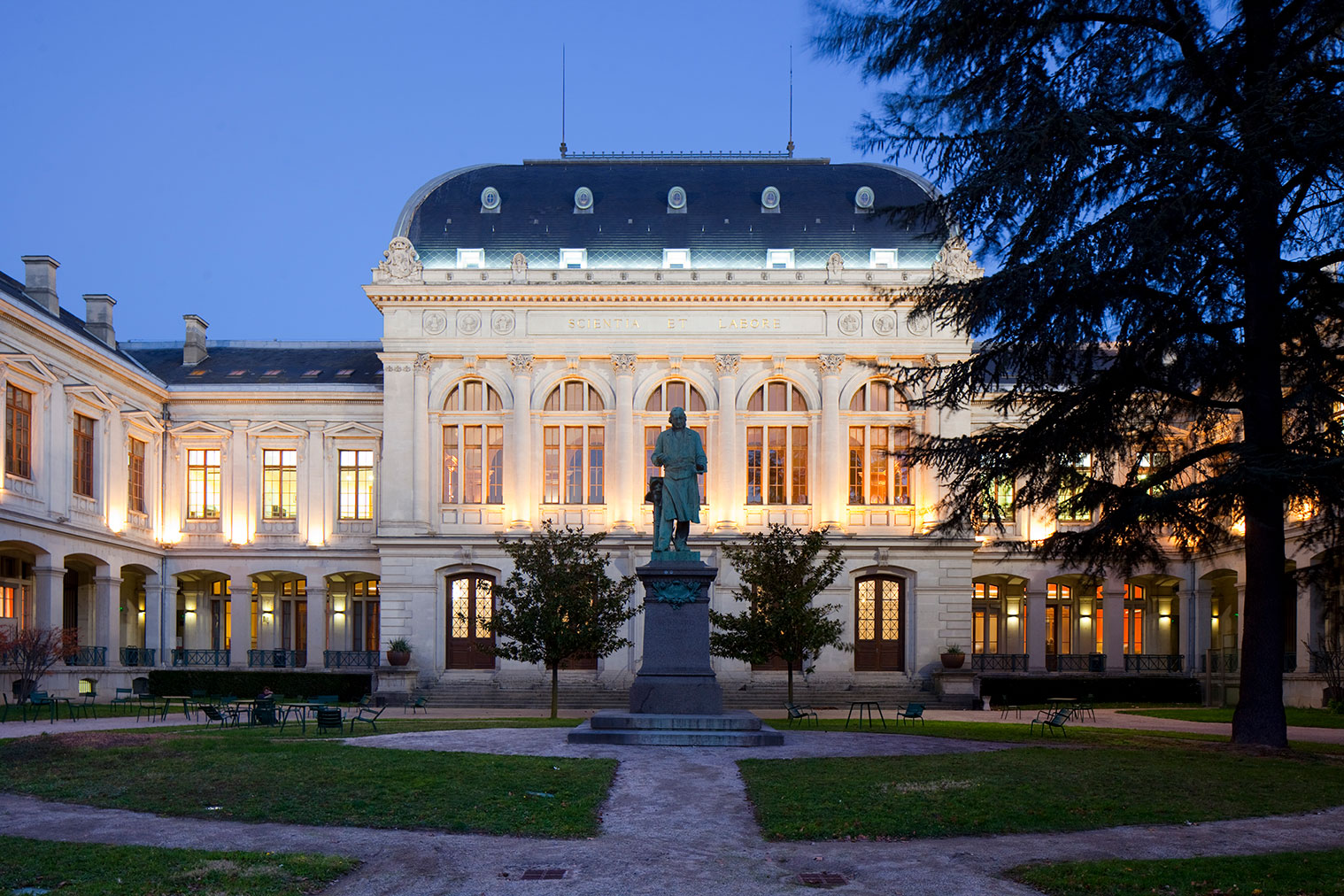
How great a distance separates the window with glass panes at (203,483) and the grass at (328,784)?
97.8 feet

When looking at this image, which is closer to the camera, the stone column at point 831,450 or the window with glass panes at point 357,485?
the stone column at point 831,450

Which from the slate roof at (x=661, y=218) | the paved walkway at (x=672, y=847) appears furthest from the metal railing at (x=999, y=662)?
the paved walkway at (x=672, y=847)

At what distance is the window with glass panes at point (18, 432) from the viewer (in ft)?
117

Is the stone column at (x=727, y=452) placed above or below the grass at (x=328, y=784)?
above

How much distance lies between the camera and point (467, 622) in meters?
44.8

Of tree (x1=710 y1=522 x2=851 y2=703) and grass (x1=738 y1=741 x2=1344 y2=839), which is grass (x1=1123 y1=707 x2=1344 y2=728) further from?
grass (x1=738 y1=741 x2=1344 y2=839)

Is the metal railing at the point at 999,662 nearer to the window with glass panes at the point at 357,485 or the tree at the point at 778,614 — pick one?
the tree at the point at 778,614

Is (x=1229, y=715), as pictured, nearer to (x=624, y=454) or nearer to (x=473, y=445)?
(x=624, y=454)

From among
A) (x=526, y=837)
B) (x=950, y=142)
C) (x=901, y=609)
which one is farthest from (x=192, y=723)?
(x=901, y=609)

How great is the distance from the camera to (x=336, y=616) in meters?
50.0

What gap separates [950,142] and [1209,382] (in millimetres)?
5612

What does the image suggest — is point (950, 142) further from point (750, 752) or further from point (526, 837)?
point (526, 837)

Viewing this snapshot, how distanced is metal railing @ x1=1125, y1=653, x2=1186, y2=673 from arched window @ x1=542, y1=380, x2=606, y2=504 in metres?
19.8

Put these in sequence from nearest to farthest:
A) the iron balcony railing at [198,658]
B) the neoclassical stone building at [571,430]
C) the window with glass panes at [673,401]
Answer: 1. the neoclassical stone building at [571,430]
2. the window with glass panes at [673,401]
3. the iron balcony railing at [198,658]
